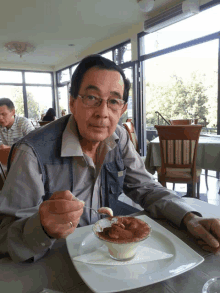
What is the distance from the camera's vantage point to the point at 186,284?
1.80 ft

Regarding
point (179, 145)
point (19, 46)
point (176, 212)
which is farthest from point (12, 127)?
point (19, 46)

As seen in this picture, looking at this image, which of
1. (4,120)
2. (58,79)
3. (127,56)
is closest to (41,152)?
(4,120)

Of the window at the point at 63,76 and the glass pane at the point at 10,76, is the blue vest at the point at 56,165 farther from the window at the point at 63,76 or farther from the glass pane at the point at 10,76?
the glass pane at the point at 10,76

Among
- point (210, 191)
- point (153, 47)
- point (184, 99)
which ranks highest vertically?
point (153, 47)

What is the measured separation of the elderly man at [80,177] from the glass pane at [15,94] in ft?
30.7

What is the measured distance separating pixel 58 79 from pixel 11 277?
10.6 metres

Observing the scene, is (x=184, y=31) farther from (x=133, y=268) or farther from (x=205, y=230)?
(x=133, y=268)

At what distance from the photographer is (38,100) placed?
10.3 metres

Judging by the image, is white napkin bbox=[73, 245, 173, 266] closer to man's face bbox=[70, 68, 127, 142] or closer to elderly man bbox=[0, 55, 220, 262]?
elderly man bbox=[0, 55, 220, 262]

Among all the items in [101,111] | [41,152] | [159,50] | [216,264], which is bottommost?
[216,264]

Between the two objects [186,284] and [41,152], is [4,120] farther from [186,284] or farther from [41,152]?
[186,284]

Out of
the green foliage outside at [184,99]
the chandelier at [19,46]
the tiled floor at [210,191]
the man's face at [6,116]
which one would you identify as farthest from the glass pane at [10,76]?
the tiled floor at [210,191]

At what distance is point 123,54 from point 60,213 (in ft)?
21.9

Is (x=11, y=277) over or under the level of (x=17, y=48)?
under
